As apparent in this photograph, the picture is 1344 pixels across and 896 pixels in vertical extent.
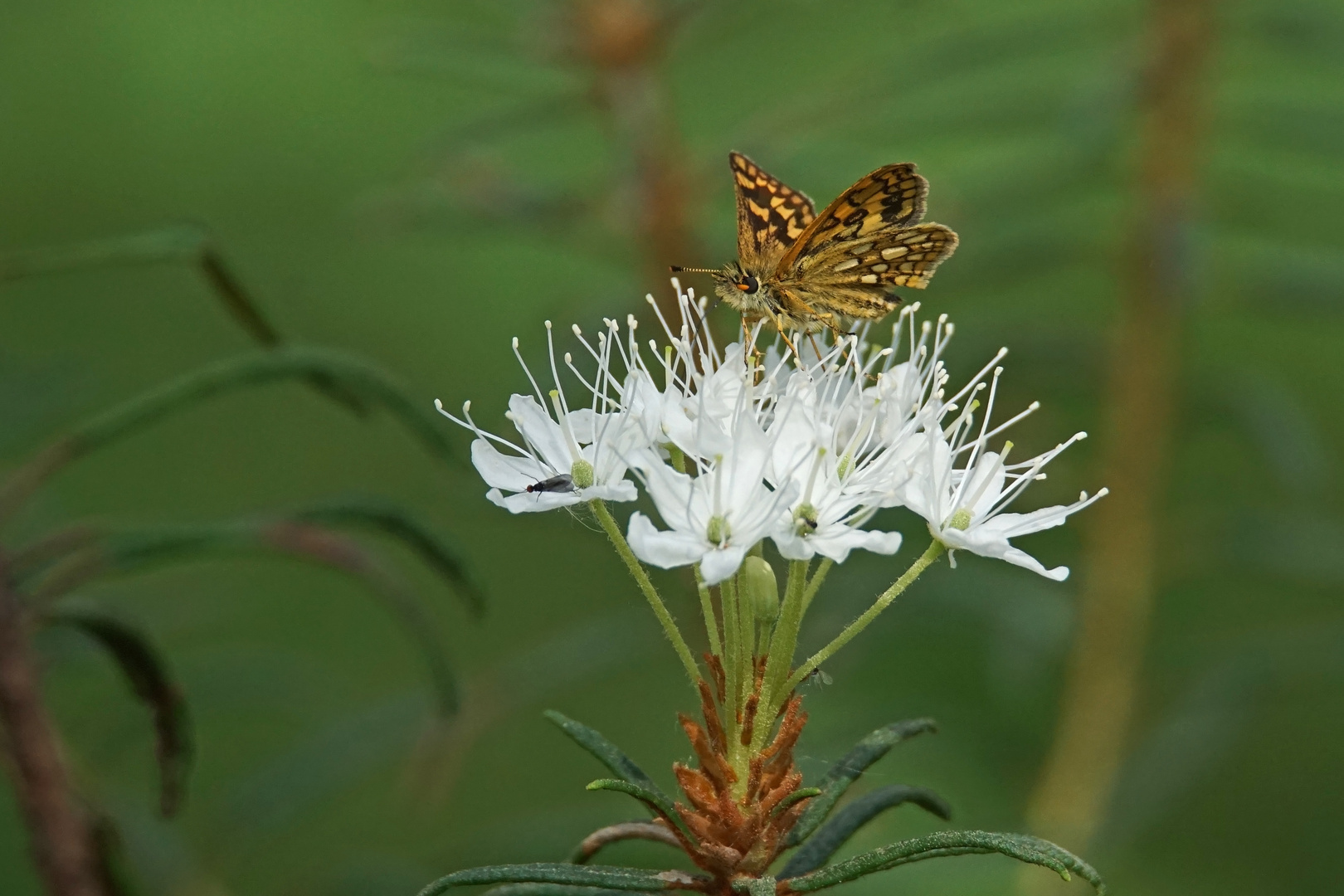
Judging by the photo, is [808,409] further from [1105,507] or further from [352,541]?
[1105,507]

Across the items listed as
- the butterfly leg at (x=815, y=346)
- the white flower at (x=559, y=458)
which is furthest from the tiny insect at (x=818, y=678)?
the butterfly leg at (x=815, y=346)

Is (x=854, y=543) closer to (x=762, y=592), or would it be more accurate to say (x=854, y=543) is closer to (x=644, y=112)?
(x=762, y=592)

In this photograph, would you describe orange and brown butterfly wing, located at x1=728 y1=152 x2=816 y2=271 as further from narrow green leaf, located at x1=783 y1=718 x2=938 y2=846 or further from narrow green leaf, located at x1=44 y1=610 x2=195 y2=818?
narrow green leaf, located at x1=44 y1=610 x2=195 y2=818

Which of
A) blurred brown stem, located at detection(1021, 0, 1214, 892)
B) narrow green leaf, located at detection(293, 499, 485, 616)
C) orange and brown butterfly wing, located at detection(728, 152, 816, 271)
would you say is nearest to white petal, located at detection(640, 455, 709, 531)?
narrow green leaf, located at detection(293, 499, 485, 616)

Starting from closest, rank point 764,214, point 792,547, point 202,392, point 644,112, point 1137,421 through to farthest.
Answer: point 792,547
point 202,392
point 764,214
point 644,112
point 1137,421

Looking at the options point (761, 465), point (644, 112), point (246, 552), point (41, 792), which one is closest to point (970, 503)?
point (761, 465)
